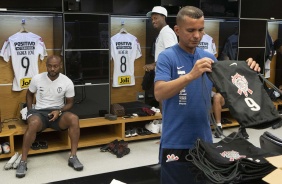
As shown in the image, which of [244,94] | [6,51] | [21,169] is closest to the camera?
[244,94]

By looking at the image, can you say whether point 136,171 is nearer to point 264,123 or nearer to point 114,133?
point 264,123

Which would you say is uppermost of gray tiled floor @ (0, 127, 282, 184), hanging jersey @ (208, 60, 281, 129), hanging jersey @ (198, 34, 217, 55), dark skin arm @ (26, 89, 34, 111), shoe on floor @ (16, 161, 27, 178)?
hanging jersey @ (198, 34, 217, 55)

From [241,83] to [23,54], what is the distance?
3438 millimetres

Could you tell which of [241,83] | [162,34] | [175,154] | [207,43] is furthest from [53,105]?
[241,83]

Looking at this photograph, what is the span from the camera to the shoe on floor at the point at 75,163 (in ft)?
11.7

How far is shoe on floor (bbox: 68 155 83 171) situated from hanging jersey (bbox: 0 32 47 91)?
1284 millimetres

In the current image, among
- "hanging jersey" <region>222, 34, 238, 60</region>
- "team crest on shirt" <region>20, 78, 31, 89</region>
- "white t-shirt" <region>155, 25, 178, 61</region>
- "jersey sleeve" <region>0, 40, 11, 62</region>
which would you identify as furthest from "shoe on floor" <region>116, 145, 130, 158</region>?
"hanging jersey" <region>222, 34, 238, 60</region>

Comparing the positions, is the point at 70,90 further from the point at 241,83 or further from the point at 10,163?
the point at 241,83

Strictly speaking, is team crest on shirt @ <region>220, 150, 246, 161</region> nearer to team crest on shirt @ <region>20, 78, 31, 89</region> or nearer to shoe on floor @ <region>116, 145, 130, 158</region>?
shoe on floor @ <region>116, 145, 130, 158</region>

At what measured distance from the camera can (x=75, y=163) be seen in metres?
3.60

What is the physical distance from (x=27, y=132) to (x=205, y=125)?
2416 millimetres

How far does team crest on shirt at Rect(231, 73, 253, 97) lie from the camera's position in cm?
140

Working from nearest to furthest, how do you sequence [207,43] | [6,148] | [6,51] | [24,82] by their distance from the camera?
1. [6,148]
2. [6,51]
3. [24,82]
4. [207,43]

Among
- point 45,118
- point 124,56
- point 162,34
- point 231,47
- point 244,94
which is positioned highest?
point 162,34
